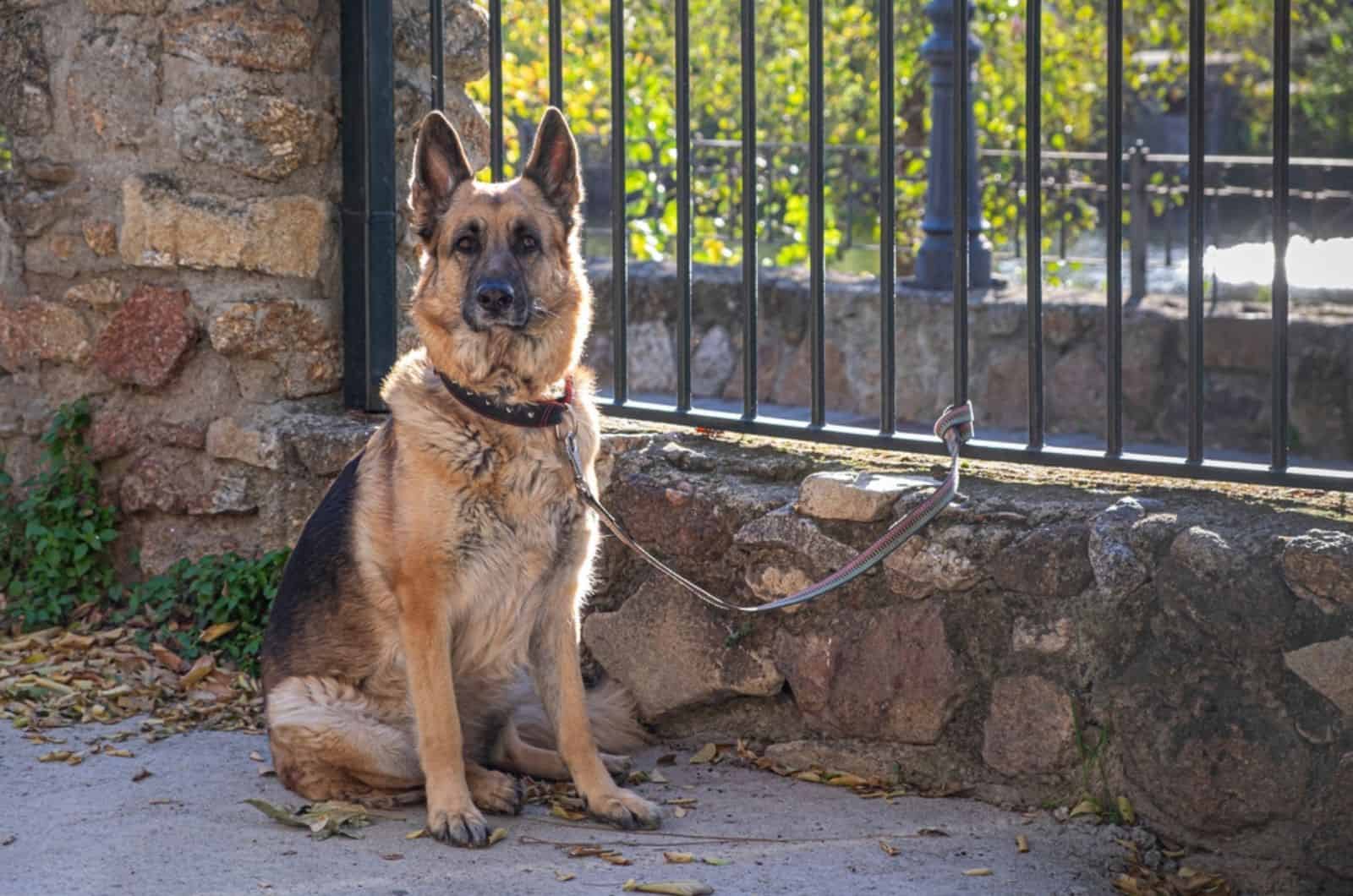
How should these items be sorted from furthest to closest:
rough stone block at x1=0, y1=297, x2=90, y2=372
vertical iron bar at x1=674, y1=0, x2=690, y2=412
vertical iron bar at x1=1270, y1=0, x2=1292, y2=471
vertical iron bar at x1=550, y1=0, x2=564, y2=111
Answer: rough stone block at x1=0, y1=297, x2=90, y2=372, vertical iron bar at x1=550, y1=0, x2=564, y2=111, vertical iron bar at x1=674, y1=0, x2=690, y2=412, vertical iron bar at x1=1270, y1=0, x2=1292, y2=471

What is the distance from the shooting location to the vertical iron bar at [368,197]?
5.16 metres

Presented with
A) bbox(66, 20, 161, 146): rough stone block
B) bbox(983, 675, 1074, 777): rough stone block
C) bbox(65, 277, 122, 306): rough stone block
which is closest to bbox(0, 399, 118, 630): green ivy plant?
bbox(65, 277, 122, 306): rough stone block

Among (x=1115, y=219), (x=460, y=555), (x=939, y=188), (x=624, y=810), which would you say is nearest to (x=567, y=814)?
(x=624, y=810)

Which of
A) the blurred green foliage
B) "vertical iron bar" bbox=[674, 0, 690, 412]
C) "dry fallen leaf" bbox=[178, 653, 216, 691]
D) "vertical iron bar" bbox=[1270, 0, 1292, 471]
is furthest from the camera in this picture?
the blurred green foliage

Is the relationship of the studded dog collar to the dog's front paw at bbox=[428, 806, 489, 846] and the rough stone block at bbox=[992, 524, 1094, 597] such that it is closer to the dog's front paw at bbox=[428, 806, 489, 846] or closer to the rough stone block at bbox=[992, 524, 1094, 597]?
the dog's front paw at bbox=[428, 806, 489, 846]

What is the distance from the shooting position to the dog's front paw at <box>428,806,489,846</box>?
3873mm

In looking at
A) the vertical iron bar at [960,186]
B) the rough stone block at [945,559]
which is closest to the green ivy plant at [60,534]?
the rough stone block at [945,559]

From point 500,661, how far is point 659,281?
5.55 meters

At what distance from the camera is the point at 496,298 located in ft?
13.3

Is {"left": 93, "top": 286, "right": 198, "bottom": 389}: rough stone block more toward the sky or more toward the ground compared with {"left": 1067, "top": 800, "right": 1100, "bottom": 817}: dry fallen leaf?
more toward the sky

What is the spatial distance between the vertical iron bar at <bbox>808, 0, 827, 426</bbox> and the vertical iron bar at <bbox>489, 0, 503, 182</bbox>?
1.04 meters

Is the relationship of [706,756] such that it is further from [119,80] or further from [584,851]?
[119,80]

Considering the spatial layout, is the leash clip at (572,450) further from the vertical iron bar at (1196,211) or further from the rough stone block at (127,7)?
the rough stone block at (127,7)

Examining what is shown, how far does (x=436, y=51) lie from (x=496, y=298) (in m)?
1.40
